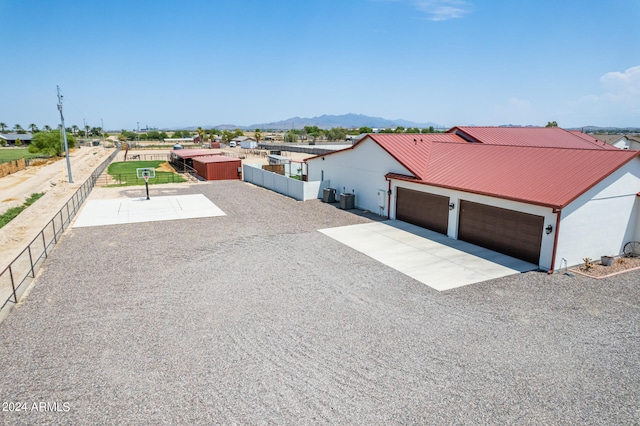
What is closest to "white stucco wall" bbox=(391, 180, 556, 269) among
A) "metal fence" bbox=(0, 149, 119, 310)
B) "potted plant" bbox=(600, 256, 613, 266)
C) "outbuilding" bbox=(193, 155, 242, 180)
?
"potted plant" bbox=(600, 256, 613, 266)

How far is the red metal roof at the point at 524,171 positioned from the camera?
50.4 feet

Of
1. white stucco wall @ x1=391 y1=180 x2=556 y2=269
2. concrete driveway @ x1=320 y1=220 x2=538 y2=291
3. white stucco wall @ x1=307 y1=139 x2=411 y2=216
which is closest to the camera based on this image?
concrete driveway @ x1=320 y1=220 x2=538 y2=291

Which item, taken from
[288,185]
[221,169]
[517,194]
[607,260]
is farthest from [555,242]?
[221,169]

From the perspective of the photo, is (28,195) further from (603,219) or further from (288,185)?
(603,219)

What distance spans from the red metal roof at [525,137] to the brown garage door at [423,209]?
28.1 ft

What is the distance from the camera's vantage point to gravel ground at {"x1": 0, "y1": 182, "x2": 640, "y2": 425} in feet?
25.0

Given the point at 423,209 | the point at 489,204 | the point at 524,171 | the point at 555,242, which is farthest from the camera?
the point at 423,209

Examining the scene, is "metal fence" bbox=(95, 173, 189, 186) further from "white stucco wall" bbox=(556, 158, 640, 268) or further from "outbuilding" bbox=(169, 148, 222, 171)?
"white stucco wall" bbox=(556, 158, 640, 268)

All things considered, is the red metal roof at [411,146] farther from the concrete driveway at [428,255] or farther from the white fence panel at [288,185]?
the white fence panel at [288,185]

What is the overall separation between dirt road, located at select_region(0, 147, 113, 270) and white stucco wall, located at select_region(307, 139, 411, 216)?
18781 mm

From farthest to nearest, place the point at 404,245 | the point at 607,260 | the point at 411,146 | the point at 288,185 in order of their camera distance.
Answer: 1. the point at 288,185
2. the point at 411,146
3. the point at 404,245
4. the point at 607,260

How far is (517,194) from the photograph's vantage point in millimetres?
16125

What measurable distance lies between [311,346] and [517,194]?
435 inches

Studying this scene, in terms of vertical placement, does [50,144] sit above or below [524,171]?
below
